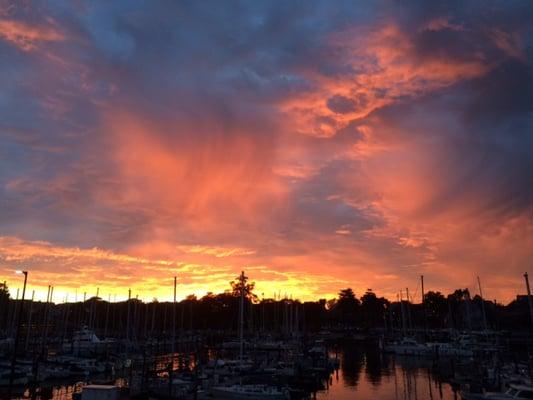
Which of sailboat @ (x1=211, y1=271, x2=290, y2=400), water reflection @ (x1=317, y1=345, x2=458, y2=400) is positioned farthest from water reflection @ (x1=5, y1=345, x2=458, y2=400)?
sailboat @ (x1=211, y1=271, x2=290, y2=400)

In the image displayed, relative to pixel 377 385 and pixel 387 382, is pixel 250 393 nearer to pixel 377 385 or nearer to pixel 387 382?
pixel 377 385

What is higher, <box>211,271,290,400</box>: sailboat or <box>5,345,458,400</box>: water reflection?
<box>211,271,290,400</box>: sailboat

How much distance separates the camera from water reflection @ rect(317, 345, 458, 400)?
174ft

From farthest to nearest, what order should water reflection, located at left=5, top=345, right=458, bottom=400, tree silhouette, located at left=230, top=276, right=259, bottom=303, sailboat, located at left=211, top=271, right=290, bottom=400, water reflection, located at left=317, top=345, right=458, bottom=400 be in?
tree silhouette, located at left=230, top=276, right=259, bottom=303
water reflection, located at left=317, top=345, right=458, bottom=400
water reflection, located at left=5, top=345, right=458, bottom=400
sailboat, located at left=211, top=271, right=290, bottom=400

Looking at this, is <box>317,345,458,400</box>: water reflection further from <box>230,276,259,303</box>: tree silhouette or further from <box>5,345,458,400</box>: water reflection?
<box>230,276,259,303</box>: tree silhouette

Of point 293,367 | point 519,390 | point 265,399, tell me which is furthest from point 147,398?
point 519,390

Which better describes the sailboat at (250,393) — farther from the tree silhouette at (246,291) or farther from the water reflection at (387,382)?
the tree silhouette at (246,291)

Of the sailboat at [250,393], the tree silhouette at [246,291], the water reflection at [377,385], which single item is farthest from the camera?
the tree silhouette at [246,291]

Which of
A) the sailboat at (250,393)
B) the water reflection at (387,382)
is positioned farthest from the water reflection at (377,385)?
the sailboat at (250,393)

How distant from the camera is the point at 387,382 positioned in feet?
209

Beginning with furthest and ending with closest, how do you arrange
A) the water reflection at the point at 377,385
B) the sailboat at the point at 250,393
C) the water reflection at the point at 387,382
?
the water reflection at the point at 387,382 < the water reflection at the point at 377,385 < the sailboat at the point at 250,393

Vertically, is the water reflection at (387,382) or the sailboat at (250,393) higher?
the sailboat at (250,393)

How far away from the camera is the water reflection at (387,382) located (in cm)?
5306

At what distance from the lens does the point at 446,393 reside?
54.2 metres
